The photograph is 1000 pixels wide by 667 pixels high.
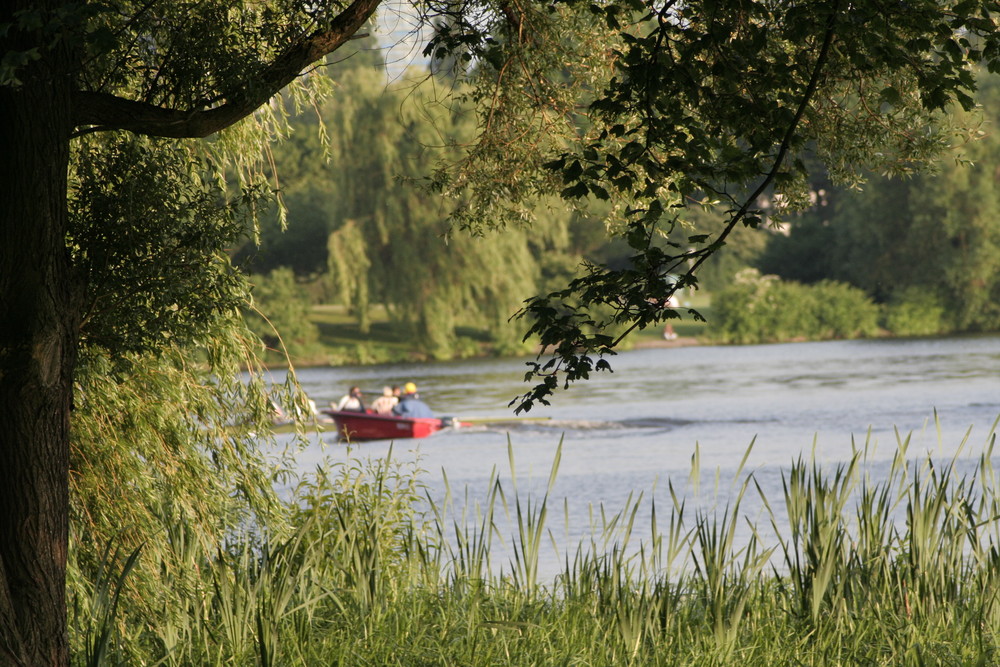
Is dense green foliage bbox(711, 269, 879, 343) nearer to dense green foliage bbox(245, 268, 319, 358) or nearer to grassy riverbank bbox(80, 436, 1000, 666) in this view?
dense green foliage bbox(245, 268, 319, 358)

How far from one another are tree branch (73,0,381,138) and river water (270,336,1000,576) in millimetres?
4067

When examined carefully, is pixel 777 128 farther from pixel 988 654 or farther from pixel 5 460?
pixel 5 460

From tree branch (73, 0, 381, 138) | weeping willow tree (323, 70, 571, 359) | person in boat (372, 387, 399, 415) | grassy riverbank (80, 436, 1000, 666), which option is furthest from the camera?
weeping willow tree (323, 70, 571, 359)

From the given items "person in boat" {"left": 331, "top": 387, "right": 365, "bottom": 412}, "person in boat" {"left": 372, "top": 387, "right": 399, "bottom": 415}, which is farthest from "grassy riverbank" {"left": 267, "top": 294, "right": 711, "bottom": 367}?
"person in boat" {"left": 331, "top": 387, "right": 365, "bottom": 412}

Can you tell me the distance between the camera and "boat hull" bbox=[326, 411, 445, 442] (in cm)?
1778

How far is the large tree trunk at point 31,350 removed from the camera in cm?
360

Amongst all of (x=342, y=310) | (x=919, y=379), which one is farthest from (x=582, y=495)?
(x=342, y=310)

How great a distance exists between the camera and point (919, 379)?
2245cm

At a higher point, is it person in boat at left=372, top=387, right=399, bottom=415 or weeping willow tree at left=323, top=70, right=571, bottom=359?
weeping willow tree at left=323, top=70, right=571, bottom=359

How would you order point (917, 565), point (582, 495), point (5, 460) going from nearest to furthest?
point (5, 460), point (917, 565), point (582, 495)

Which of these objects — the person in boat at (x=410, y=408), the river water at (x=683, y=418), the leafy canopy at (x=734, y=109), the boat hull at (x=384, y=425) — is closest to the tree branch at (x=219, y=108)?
the leafy canopy at (x=734, y=109)

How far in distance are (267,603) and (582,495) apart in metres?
7.99

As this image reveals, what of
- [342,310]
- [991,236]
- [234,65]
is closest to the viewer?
[234,65]

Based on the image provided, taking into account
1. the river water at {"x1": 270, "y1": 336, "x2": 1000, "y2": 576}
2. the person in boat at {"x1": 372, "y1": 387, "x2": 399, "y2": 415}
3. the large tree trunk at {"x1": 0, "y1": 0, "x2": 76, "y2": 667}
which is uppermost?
the large tree trunk at {"x1": 0, "y1": 0, "x2": 76, "y2": 667}
